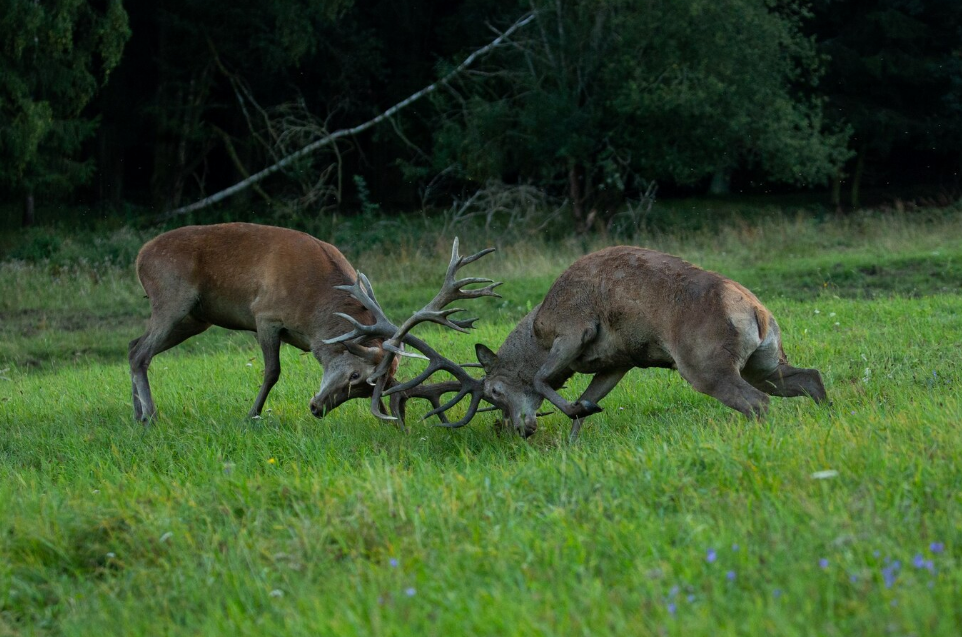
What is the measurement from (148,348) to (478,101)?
20.7 m

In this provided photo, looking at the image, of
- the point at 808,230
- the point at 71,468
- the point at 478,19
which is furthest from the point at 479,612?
the point at 478,19

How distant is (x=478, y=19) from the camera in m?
34.0

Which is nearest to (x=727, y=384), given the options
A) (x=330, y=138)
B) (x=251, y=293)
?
(x=251, y=293)

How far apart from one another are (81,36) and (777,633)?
964 inches

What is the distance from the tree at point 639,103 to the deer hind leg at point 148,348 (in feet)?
58.0

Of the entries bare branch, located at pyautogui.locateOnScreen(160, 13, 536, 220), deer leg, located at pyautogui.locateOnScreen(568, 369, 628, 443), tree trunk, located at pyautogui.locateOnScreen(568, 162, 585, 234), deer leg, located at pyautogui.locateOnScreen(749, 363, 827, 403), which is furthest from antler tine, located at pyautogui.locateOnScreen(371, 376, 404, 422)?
bare branch, located at pyautogui.locateOnScreen(160, 13, 536, 220)

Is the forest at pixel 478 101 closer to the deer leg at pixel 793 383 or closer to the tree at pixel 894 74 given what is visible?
the tree at pixel 894 74

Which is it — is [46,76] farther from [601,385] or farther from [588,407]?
[588,407]

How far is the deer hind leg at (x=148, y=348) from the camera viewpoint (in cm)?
905

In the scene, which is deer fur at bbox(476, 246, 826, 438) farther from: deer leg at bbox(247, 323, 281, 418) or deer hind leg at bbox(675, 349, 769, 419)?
deer leg at bbox(247, 323, 281, 418)

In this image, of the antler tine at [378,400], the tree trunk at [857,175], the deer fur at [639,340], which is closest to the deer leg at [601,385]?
the deer fur at [639,340]

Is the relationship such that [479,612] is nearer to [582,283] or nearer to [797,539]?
[797,539]

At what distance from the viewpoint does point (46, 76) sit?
24.0m

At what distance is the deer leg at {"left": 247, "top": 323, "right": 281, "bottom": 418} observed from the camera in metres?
8.78
